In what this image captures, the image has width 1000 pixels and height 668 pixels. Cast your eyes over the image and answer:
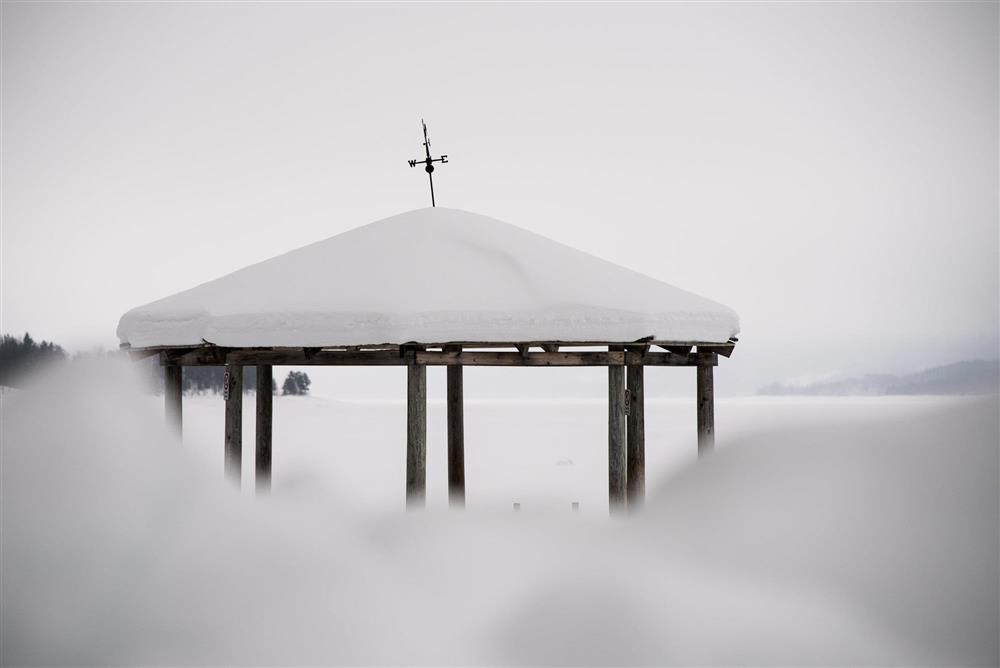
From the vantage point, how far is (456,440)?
10.2m

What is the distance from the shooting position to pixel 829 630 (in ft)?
16.9

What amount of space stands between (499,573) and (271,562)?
151cm

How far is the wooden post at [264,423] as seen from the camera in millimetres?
9367

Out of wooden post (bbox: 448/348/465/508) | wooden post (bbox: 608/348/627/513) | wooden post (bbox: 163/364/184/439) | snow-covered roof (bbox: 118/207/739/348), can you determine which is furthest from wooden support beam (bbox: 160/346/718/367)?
wooden post (bbox: 448/348/465/508)

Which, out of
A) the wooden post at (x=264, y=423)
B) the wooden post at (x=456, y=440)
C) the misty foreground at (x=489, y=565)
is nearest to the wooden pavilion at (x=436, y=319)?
the wooden post at (x=264, y=423)

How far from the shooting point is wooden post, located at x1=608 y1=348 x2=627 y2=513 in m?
7.85

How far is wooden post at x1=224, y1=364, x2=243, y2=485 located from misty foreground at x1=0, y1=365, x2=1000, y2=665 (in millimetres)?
1366

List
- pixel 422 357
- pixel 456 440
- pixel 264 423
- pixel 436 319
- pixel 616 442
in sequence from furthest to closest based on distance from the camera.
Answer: pixel 456 440, pixel 264 423, pixel 616 442, pixel 422 357, pixel 436 319

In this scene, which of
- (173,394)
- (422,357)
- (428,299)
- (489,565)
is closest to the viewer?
(489,565)

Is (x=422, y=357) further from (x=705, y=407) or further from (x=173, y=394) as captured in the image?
(x=705, y=407)

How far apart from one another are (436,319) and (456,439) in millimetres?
3866

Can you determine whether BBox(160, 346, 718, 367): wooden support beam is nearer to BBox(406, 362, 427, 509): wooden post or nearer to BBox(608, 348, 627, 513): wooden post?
BBox(406, 362, 427, 509): wooden post

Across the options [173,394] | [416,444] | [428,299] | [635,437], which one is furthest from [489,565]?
[173,394]

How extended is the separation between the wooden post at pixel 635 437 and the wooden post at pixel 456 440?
261cm
